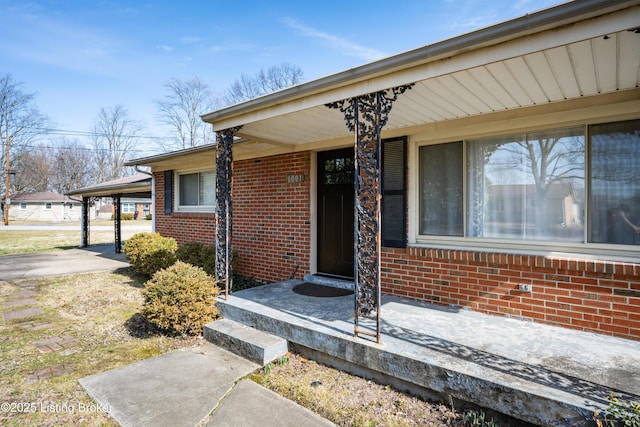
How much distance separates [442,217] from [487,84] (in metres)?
1.89

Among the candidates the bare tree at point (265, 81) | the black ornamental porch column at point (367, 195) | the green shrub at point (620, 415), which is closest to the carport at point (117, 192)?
the black ornamental porch column at point (367, 195)

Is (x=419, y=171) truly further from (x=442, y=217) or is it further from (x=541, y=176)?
(x=541, y=176)

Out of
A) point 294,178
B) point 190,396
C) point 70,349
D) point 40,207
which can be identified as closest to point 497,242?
point 294,178

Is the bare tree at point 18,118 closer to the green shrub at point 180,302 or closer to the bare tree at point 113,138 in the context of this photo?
the bare tree at point 113,138

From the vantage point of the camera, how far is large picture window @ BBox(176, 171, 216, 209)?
27.2ft

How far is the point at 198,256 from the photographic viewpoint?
22.5 ft

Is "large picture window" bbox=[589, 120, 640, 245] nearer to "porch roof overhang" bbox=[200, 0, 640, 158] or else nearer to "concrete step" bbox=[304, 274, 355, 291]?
"porch roof overhang" bbox=[200, 0, 640, 158]

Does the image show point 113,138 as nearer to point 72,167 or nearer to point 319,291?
point 72,167

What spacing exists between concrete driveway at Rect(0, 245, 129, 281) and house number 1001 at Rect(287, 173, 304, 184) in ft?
19.5

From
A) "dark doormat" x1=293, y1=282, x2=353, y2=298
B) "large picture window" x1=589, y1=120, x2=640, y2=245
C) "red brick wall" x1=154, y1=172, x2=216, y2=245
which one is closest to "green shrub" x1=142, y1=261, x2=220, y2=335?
"dark doormat" x1=293, y1=282, x2=353, y2=298

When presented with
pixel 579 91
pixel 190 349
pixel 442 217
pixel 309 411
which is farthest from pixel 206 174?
pixel 579 91

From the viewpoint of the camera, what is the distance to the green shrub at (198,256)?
642 cm

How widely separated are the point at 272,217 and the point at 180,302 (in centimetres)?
258

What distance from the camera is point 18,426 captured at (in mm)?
2598
